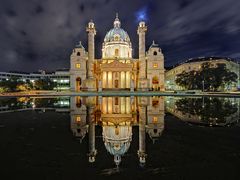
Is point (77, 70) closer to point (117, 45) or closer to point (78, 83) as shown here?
point (78, 83)

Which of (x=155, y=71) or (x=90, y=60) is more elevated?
(x=90, y=60)

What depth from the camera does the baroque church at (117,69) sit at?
7056cm

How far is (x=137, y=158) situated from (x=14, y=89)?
71.8 metres

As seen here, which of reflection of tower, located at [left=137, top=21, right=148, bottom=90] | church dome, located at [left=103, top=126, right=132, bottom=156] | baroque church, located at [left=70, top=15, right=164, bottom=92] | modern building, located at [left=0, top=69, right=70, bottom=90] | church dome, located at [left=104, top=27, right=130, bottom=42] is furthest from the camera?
modern building, located at [left=0, top=69, right=70, bottom=90]

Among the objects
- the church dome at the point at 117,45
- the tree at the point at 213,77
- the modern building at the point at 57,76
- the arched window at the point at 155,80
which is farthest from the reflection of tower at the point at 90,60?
the modern building at the point at 57,76

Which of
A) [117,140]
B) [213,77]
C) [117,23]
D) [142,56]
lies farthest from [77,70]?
[117,140]

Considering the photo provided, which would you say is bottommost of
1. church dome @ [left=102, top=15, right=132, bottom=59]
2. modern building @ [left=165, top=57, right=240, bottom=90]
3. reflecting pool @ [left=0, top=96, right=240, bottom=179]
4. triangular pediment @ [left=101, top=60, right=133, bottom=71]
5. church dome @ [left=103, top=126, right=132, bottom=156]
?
reflecting pool @ [left=0, top=96, right=240, bottom=179]

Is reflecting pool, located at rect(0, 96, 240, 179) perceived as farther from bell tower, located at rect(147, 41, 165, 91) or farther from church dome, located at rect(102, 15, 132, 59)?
church dome, located at rect(102, 15, 132, 59)

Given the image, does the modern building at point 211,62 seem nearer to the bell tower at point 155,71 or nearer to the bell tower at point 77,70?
the bell tower at point 155,71

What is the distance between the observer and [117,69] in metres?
71.7

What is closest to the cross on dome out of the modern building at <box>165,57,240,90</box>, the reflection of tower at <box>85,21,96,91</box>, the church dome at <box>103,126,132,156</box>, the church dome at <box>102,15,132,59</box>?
the church dome at <box>102,15,132,59</box>

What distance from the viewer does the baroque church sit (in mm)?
70562

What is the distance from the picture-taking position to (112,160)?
616cm

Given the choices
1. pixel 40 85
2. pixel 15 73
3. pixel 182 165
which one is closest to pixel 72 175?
pixel 182 165
